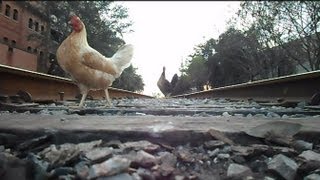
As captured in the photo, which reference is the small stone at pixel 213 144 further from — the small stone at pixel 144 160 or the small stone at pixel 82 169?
the small stone at pixel 82 169

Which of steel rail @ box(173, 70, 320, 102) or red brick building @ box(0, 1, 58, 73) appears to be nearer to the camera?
steel rail @ box(173, 70, 320, 102)

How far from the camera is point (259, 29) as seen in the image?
2573 cm

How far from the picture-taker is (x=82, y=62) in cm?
382

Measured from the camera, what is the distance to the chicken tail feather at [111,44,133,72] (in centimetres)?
471

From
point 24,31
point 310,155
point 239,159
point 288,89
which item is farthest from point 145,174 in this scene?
point 24,31

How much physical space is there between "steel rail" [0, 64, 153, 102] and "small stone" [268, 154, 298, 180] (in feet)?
11.4

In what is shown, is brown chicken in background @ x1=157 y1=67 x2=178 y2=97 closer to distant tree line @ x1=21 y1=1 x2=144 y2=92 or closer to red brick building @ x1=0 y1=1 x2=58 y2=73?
distant tree line @ x1=21 y1=1 x2=144 y2=92

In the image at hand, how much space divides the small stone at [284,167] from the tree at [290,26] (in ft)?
63.1

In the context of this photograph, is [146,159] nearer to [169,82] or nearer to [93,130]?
[93,130]

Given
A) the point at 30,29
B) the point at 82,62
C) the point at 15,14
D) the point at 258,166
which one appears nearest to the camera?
the point at 258,166

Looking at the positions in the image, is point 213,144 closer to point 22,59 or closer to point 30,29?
point 22,59


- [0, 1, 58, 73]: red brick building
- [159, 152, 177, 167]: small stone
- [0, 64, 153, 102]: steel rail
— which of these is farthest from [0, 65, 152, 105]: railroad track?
[0, 1, 58, 73]: red brick building

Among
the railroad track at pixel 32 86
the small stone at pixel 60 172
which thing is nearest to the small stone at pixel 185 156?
the small stone at pixel 60 172

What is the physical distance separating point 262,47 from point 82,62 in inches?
958
